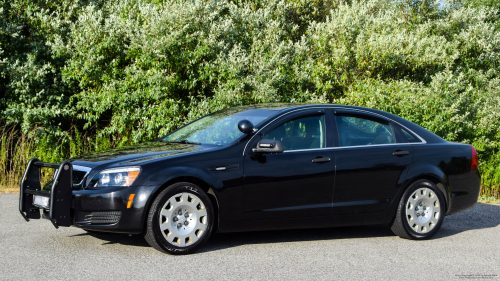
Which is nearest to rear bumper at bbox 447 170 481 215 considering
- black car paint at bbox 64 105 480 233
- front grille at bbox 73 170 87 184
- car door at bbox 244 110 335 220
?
black car paint at bbox 64 105 480 233

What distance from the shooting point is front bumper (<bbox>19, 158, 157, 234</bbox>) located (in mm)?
5125

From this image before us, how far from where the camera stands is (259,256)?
5.45m

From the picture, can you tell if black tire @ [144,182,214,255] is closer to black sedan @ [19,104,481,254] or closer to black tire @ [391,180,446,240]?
black sedan @ [19,104,481,254]

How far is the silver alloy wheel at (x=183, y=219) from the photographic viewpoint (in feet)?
17.4

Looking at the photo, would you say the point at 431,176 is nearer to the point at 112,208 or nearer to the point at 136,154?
the point at 136,154

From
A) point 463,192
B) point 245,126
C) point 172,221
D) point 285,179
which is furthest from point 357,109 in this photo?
point 172,221

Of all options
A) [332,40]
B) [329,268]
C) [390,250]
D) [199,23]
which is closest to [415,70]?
[332,40]

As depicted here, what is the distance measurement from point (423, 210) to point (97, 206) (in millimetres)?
3976

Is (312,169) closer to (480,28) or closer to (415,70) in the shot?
(415,70)

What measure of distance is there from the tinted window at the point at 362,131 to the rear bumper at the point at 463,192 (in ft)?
3.60

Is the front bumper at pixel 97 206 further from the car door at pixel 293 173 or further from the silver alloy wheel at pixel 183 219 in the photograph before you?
the car door at pixel 293 173

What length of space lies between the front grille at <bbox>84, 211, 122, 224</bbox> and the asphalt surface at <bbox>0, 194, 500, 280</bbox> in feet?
1.19

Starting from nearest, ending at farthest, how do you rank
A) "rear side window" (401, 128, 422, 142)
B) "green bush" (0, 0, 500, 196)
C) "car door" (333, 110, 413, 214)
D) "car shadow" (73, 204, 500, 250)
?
"car shadow" (73, 204, 500, 250), "car door" (333, 110, 413, 214), "rear side window" (401, 128, 422, 142), "green bush" (0, 0, 500, 196)

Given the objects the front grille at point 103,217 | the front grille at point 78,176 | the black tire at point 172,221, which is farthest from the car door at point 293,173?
the front grille at point 78,176
